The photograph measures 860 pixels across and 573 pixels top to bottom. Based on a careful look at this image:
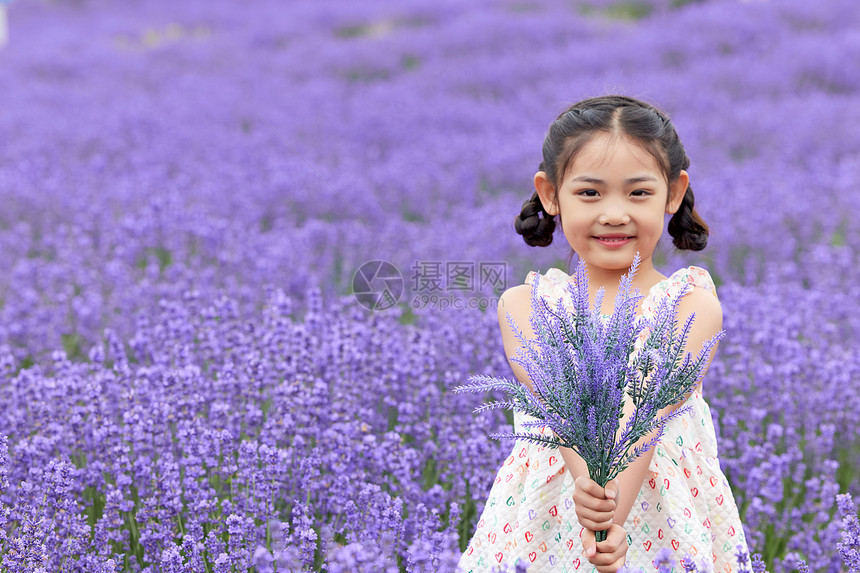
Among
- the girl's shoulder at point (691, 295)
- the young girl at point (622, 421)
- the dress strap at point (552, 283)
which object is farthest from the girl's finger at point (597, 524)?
the dress strap at point (552, 283)

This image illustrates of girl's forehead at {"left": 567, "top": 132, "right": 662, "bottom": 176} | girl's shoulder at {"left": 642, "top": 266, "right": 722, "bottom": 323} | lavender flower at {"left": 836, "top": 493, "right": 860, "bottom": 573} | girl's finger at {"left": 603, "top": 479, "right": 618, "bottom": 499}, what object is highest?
girl's forehead at {"left": 567, "top": 132, "right": 662, "bottom": 176}

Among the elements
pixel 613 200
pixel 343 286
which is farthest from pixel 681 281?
pixel 343 286

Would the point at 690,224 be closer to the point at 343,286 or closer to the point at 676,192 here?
the point at 676,192

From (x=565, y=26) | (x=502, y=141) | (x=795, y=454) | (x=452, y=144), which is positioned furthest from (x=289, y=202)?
(x=565, y=26)

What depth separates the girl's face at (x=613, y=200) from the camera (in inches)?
78.1

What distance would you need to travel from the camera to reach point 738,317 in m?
3.50

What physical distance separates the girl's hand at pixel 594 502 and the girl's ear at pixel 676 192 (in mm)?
781

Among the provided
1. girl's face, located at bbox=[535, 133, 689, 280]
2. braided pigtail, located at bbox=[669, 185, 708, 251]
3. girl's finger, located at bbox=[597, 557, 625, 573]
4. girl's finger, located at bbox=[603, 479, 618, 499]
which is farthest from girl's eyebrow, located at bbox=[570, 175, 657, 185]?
girl's finger, located at bbox=[597, 557, 625, 573]

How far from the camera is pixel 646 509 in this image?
198 centimetres

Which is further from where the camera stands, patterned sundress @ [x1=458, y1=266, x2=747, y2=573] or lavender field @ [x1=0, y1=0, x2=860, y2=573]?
lavender field @ [x1=0, y1=0, x2=860, y2=573]

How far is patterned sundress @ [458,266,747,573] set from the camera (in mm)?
1963

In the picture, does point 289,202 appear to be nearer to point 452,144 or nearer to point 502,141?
point 452,144

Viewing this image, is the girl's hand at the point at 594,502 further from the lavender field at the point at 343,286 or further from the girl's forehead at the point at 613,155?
the girl's forehead at the point at 613,155

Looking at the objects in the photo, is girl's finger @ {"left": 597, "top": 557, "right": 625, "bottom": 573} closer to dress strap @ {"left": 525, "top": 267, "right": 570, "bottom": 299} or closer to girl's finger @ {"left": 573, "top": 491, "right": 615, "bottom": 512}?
girl's finger @ {"left": 573, "top": 491, "right": 615, "bottom": 512}
